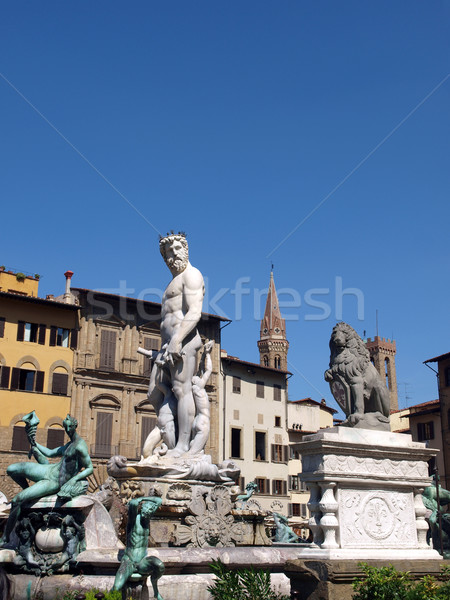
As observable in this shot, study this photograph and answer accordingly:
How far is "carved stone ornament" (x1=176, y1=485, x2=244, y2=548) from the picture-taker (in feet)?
29.7

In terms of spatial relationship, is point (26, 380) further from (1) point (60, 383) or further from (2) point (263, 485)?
(2) point (263, 485)

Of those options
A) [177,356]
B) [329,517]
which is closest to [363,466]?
[329,517]

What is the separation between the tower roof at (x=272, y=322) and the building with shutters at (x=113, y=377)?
65.2m

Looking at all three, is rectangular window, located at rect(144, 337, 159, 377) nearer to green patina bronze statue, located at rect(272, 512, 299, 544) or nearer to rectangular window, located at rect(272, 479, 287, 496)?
rectangular window, located at rect(272, 479, 287, 496)

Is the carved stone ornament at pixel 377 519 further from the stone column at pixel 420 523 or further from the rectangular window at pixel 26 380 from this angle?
the rectangular window at pixel 26 380

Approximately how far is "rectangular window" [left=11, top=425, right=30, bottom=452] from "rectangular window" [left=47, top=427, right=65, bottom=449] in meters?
1.63

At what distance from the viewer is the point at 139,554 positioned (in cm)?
627

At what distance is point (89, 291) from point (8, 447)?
11.2m

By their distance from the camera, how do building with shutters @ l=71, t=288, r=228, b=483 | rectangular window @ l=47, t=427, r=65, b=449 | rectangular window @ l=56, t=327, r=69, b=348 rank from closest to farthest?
rectangular window @ l=47, t=427, r=65, b=449 < building with shutters @ l=71, t=288, r=228, b=483 < rectangular window @ l=56, t=327, r=69, b=348

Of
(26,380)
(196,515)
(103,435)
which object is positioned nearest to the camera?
(196,515)

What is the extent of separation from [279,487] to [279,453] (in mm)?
2476

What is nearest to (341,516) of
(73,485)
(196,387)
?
(73,485)

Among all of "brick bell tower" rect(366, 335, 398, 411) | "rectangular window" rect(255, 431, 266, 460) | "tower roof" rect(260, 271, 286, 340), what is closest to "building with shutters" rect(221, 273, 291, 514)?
"rectangular window" rect(255, 431, 266, 460)

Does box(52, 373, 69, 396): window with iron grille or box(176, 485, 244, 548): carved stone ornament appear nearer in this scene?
box(176, 485, 244, 548): carved stone ornament
